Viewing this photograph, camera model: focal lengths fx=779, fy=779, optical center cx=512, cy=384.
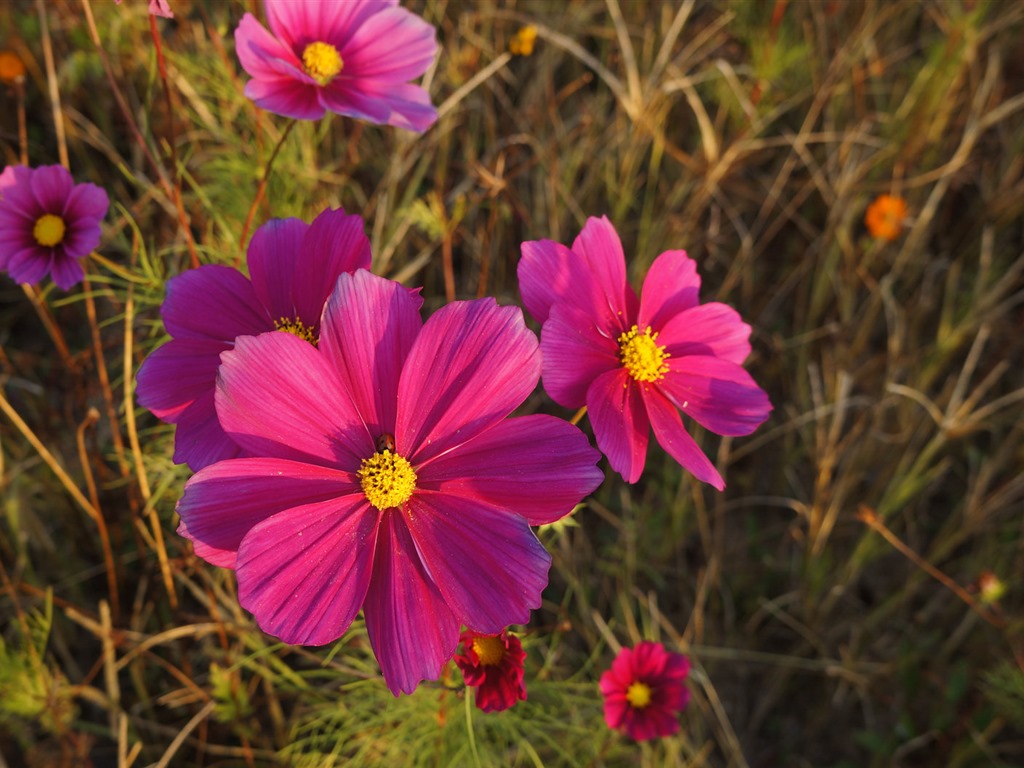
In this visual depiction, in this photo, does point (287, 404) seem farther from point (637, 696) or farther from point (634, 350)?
point (637, 696)

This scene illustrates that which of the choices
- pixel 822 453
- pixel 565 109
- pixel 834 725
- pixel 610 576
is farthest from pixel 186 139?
pixel 834 725

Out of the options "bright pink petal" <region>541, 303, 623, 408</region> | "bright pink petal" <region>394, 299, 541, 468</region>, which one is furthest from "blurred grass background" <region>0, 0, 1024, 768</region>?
"bright pink petal" <region>394, 299, 541, 468</region>

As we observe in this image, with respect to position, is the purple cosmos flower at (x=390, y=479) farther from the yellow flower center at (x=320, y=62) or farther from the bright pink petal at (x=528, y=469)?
the yellow flower center at (x=320, y=62)

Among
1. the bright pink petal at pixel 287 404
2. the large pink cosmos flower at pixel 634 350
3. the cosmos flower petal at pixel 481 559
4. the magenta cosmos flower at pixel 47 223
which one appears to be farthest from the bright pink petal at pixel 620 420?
the magenta cosmos flower at pixel 47 223

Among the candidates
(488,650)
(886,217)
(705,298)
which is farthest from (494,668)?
(886,217)

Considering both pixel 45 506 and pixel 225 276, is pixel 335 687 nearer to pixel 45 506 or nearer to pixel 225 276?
pixel 45 506
